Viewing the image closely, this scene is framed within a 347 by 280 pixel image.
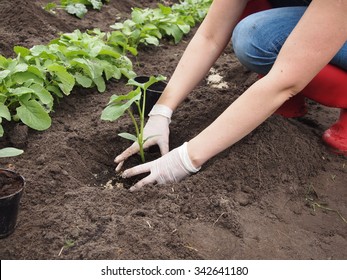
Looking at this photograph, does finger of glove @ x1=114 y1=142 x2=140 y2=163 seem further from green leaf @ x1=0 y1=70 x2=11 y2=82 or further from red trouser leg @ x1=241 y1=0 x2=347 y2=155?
red trouser leg @ x1=241 y1=0 x2=347 y2=155

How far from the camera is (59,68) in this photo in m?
2.94

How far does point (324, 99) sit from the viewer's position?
2.98m

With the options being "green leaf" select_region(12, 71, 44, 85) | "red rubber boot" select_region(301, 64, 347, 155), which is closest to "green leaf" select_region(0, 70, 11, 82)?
"green leaf" select_region(12, 71, 44, 85)

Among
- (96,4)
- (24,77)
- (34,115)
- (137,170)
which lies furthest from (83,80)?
(96,4)

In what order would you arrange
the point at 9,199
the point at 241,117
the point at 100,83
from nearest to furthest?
the point at 9,199, the point at 241,117, the point at 100,83

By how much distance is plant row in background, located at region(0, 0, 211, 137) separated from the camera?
2.76 metres

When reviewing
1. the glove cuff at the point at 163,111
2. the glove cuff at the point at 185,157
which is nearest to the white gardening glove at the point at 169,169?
the glove cuff at the point at 185,157

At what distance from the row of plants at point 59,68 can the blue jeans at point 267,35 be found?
3.15 ft

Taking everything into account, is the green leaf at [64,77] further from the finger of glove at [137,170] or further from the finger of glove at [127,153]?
the finger of glove at [137,170]

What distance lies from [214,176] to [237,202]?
0.19 meters

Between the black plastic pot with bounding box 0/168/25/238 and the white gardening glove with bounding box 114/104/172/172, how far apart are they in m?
0.59

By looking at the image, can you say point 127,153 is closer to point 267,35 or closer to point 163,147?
point 163,147

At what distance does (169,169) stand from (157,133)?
0.37 m

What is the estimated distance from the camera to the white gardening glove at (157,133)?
2.69m
